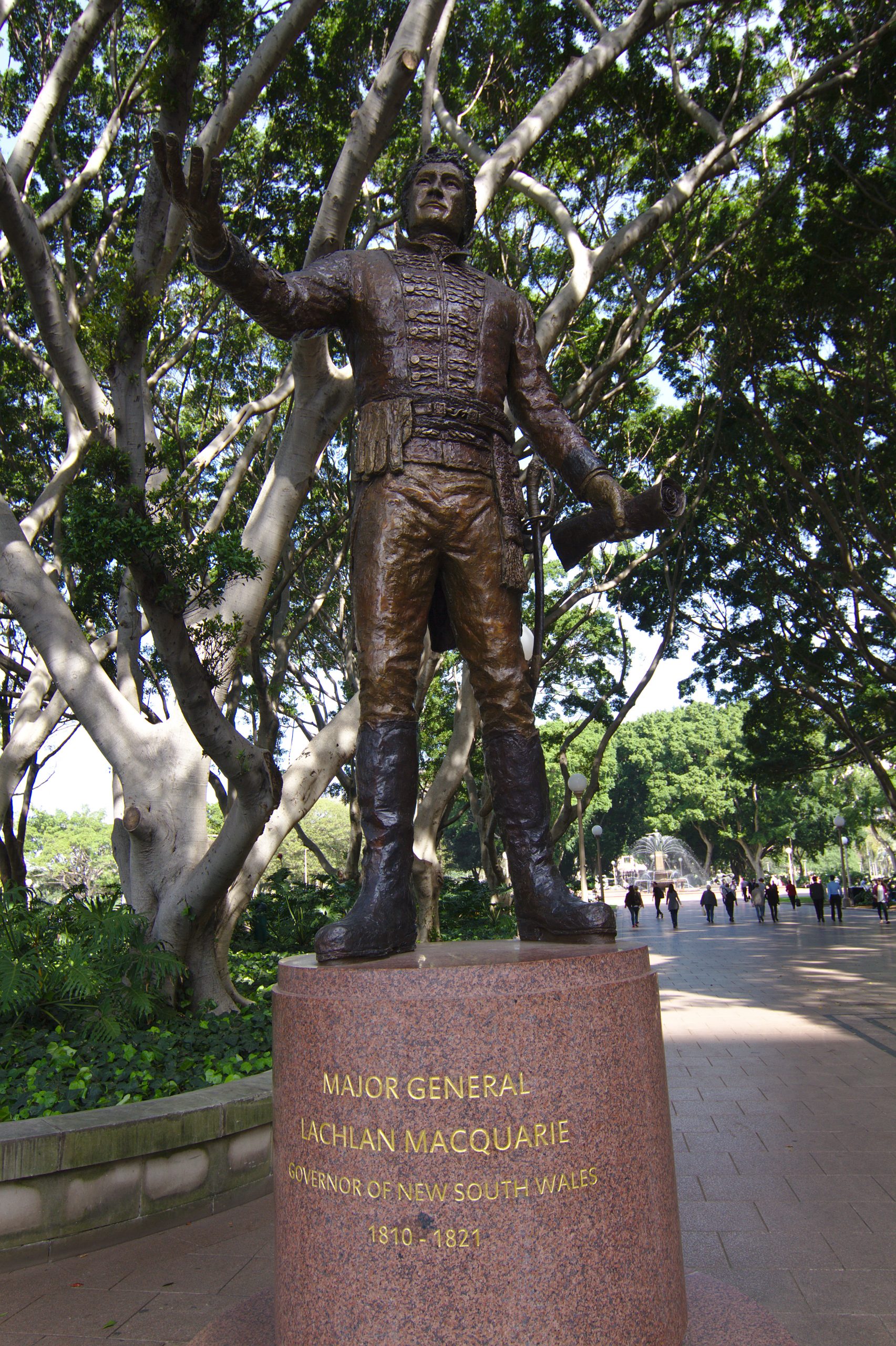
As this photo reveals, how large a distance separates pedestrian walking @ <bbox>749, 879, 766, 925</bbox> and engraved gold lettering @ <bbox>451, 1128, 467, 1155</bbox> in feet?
82.3

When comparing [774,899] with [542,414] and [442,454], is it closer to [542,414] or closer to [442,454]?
[542,414]

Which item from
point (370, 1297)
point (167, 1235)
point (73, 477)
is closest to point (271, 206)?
point (73, 477)

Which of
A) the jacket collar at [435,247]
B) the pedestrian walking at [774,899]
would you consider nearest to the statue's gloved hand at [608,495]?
the jacket collar at [435,247]

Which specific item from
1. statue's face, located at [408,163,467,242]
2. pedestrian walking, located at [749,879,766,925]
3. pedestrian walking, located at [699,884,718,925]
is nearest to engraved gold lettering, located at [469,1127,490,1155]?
statue's face, located at [408,163,467,242]

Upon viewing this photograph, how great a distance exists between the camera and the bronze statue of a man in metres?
3.20

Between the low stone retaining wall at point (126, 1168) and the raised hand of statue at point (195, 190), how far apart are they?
11.6 ft

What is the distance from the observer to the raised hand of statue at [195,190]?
8.60 feet

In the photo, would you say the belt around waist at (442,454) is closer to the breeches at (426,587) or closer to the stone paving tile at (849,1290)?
the breeches at (426,587)

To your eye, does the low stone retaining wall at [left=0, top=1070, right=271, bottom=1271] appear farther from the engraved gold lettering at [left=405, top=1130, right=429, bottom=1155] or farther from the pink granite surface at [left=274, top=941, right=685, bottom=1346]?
the engraved gold lettering at [left=405, top=1130, right=429, bottom=1155]

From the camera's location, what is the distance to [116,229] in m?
10.7

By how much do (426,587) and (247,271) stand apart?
3.73 ft

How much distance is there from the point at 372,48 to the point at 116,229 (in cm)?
332

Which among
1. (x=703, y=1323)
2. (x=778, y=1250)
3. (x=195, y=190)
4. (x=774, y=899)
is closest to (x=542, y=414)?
(x=195, y=190)

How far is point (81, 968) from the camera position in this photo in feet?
18.1
